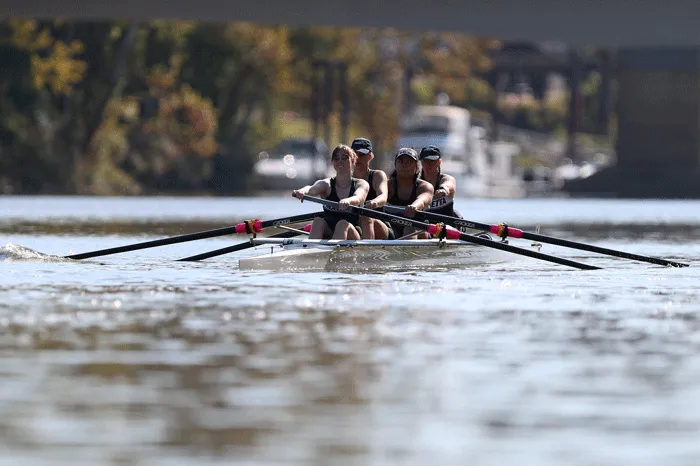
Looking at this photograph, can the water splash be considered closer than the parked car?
Yes

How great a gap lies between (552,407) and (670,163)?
192 feet

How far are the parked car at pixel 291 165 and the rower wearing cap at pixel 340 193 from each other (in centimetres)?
5276

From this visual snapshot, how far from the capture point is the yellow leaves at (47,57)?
2265 inches

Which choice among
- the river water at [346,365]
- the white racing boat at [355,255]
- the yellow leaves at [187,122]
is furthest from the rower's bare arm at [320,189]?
the yellow leaves at [187,122]

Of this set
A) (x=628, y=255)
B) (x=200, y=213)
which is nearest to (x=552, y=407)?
(x=628, y=255)

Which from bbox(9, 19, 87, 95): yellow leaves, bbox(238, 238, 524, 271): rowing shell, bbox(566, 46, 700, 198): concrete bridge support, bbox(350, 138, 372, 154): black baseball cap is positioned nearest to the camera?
bbox(238, 238, 524, 271): rowing shell

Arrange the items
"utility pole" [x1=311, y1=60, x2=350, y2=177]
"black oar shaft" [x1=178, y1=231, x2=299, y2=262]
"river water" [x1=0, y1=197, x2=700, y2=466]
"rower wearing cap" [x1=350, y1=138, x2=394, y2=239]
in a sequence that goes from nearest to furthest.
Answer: "river water" [x1=0, y1=197, x2=700, y2=466]
"rower wearing cap" [x1=350, y1=138, x2=394, y2=239]
"black oar shaft" [x1=178, y1=231, x2=299, y2=262]
"utility pole" [x1=311, y1=60, x2=350, y2=177]

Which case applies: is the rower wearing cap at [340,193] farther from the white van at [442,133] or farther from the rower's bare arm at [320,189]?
the white van at [442,133]

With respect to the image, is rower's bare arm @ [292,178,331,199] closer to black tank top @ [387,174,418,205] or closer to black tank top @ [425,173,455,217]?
black tank top @ [387,174,418,205]

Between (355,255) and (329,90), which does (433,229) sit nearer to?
(355,255)

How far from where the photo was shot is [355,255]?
2034cm

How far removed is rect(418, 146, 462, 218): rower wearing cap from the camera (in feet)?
72.5

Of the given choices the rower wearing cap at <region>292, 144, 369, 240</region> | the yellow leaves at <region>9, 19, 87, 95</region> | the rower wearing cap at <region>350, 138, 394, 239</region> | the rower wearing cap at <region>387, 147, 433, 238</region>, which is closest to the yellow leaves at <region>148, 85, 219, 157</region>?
the yellow leaves at <region>9, 19, 87, 95</region>

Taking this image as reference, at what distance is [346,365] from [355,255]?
8553mm
